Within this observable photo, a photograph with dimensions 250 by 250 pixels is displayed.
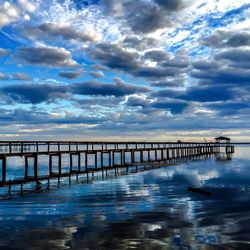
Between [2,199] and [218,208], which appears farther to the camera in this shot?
[2,199]

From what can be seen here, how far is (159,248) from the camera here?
30.9 feet

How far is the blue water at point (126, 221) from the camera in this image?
33.0 feet

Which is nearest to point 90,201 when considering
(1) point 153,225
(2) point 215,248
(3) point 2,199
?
(3) point 2,199

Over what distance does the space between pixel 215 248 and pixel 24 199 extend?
1218 cm

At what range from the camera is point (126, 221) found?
1291cm

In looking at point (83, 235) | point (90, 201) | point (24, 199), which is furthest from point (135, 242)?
point (24, 199)

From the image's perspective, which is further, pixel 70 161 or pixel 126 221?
pixel 70 161

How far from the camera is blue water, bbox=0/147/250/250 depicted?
10055 millimetres

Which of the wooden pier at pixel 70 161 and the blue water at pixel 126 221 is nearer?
the blue water at pixel 126 221

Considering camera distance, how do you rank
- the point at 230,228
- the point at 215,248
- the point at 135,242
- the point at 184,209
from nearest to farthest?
the point at 215,248 < the point at 135,242 < the point at 230,228 < the point at 184,209

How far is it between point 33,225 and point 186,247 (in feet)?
18.8

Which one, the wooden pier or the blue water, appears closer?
the blue water

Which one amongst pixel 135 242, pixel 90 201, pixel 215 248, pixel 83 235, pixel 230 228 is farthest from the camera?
pixel 90 201

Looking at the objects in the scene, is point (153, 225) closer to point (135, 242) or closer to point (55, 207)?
point (135, 242)
